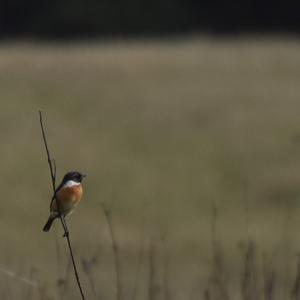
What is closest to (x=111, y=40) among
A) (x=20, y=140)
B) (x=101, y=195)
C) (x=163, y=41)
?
(x=163, y=41)

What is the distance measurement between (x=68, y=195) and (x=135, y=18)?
125ft

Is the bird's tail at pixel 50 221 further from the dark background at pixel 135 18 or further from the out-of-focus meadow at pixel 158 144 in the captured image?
the dark background at pixel 135 18

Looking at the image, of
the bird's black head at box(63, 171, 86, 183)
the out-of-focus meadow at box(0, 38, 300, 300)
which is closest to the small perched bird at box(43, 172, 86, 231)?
the bird's black head at box(63, 171, 86, 183)

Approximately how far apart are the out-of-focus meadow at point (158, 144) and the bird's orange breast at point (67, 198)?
6161 mm

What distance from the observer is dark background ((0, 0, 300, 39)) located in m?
40.1

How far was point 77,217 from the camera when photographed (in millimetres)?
16453

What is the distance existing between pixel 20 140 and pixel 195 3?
21702 millimetres

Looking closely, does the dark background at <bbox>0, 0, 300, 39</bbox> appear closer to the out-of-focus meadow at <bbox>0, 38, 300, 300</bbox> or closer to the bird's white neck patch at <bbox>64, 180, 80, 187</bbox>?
the out-of-focus meadow at <bbox>0, 38, 300, 300</bbox>

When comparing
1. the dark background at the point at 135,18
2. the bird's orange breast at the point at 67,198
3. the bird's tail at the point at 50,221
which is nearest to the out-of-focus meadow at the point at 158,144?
the bird's tail at the point at 50,221

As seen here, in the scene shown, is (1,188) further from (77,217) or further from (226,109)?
(226,109)

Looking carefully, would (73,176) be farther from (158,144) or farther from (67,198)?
(158,144)

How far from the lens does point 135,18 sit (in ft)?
137

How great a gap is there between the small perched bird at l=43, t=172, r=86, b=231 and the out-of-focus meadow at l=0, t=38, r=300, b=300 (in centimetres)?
615

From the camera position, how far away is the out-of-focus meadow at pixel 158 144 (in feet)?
50.3
